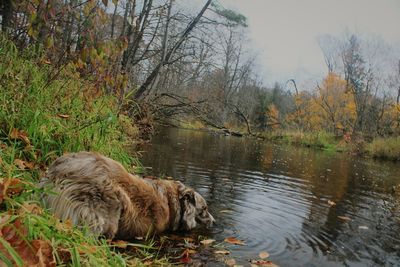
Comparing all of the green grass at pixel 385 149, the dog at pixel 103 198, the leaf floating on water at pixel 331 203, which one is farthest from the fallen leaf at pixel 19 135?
the green grass at pixel 385 149

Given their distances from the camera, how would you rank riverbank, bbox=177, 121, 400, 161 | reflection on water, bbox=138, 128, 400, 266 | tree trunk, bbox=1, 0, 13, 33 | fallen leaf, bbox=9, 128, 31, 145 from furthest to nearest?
1. riverbank, bbox=177, 121, 400, 161
2. tree trunk, bbox=1, 0, 13, 33
3. reflection on water, bbox=138, 128, 400, 266
4. fallen leaf, bbox=9, 128, 31, 145

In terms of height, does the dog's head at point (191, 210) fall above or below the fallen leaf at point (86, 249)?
below

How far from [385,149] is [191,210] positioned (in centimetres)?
2159

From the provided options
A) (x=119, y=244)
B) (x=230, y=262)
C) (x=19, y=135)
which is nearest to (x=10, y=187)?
(x=119, y=244)

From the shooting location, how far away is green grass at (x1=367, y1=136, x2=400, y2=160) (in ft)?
73.1

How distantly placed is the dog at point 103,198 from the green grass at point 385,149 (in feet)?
70.9

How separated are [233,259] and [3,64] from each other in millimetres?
3674

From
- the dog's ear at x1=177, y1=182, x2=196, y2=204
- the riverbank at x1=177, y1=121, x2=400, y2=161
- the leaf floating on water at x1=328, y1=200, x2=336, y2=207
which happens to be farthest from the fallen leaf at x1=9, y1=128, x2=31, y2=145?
the riverbank at x1=177, y1=121, x2=400, y2=161

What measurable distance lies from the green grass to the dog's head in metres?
20.8

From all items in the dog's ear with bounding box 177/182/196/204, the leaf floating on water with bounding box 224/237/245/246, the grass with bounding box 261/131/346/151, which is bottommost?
the leaf floating on water with bounding box 224/237/245/246

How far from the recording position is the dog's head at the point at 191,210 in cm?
455

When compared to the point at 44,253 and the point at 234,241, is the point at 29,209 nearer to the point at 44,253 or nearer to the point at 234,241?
the point at 44,253

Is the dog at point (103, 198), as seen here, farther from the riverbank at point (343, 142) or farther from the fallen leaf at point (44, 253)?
the riverbank at point (343, 142)

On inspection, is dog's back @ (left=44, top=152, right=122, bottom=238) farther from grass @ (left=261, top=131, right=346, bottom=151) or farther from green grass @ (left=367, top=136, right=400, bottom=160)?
grass @ (left=261, top=131, right=346, bottom=151)
